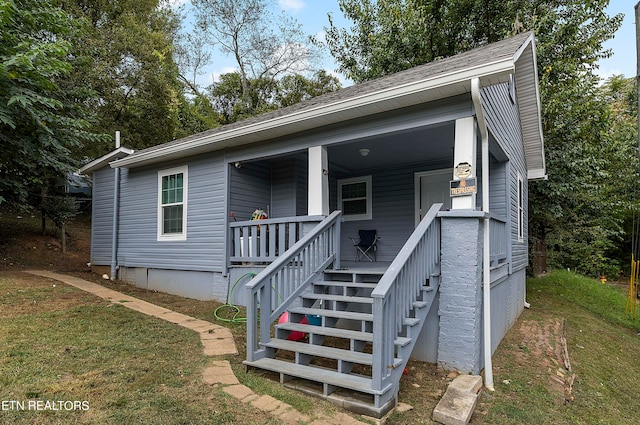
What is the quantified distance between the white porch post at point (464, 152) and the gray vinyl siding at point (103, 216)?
8.37 meters

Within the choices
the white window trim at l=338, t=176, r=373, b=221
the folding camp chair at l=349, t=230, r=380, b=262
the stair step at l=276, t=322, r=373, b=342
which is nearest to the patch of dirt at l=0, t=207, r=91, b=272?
the white window trim at l=338, t=176, r=373, b=221

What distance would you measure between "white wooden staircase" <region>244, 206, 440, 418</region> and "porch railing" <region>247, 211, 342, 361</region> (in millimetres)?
10

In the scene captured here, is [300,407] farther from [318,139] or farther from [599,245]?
[599,245]

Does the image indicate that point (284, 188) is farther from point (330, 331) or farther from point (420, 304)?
point (420, 304)

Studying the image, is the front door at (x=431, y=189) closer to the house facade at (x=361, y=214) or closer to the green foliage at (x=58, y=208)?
the house facade at (x=361, y=214)

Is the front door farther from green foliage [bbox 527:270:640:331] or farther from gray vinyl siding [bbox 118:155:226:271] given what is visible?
green foliage [bbox 527:270:640:331]

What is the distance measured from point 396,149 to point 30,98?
708 centimetres

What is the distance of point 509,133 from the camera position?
21.4ft

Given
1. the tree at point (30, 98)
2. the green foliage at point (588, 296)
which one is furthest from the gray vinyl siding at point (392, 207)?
the tree at point (30, 98)

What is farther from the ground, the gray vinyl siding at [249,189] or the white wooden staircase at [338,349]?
the gray vinyl siding at [249,189]

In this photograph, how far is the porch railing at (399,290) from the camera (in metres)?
2.89

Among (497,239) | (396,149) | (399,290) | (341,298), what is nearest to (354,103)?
(396,149)

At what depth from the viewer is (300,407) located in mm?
2926

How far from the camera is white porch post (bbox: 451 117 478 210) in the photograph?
13.4 feet
